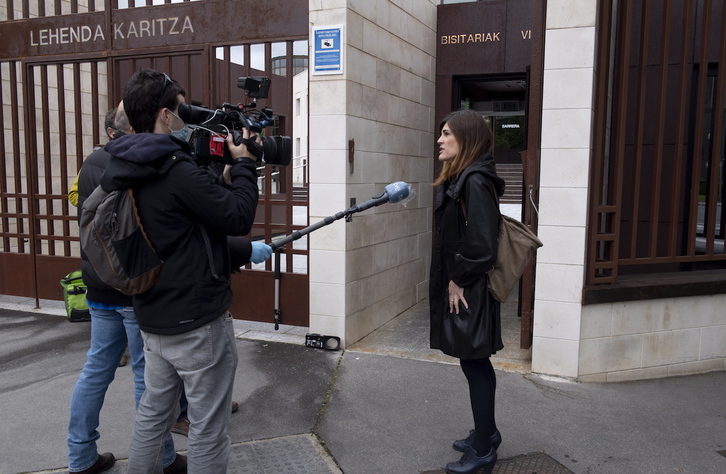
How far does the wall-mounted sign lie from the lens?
4.78 meters

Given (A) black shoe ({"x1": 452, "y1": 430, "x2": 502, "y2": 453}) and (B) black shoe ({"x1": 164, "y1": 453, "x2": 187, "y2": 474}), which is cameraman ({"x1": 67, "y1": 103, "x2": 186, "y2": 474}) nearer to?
(B) black shoe ({"x1": 164, "y1": 453, "x2": 187, "y2": 474})

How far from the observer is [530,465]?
321cm

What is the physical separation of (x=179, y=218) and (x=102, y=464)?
1623 millimetres

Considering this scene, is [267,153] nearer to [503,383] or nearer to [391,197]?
[391,197]

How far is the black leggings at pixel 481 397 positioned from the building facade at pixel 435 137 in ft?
4.97

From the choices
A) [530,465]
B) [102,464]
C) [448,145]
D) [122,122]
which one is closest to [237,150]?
[122,122]

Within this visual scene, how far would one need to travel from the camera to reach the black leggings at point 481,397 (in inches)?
→ 119

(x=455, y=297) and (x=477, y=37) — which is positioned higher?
(x=477, y=37)

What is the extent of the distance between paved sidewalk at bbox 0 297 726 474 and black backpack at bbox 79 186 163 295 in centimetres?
138

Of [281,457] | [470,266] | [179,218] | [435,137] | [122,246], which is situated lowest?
[281,457]

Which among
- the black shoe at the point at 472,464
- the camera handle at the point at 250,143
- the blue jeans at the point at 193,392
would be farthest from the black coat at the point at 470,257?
the blue jeans at the point at 193,392

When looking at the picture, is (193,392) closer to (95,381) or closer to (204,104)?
(95,381)

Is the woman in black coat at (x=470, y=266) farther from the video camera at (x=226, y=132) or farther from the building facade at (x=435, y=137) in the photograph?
the building facade at (x=435, y=137)

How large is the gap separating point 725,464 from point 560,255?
1616 mm
